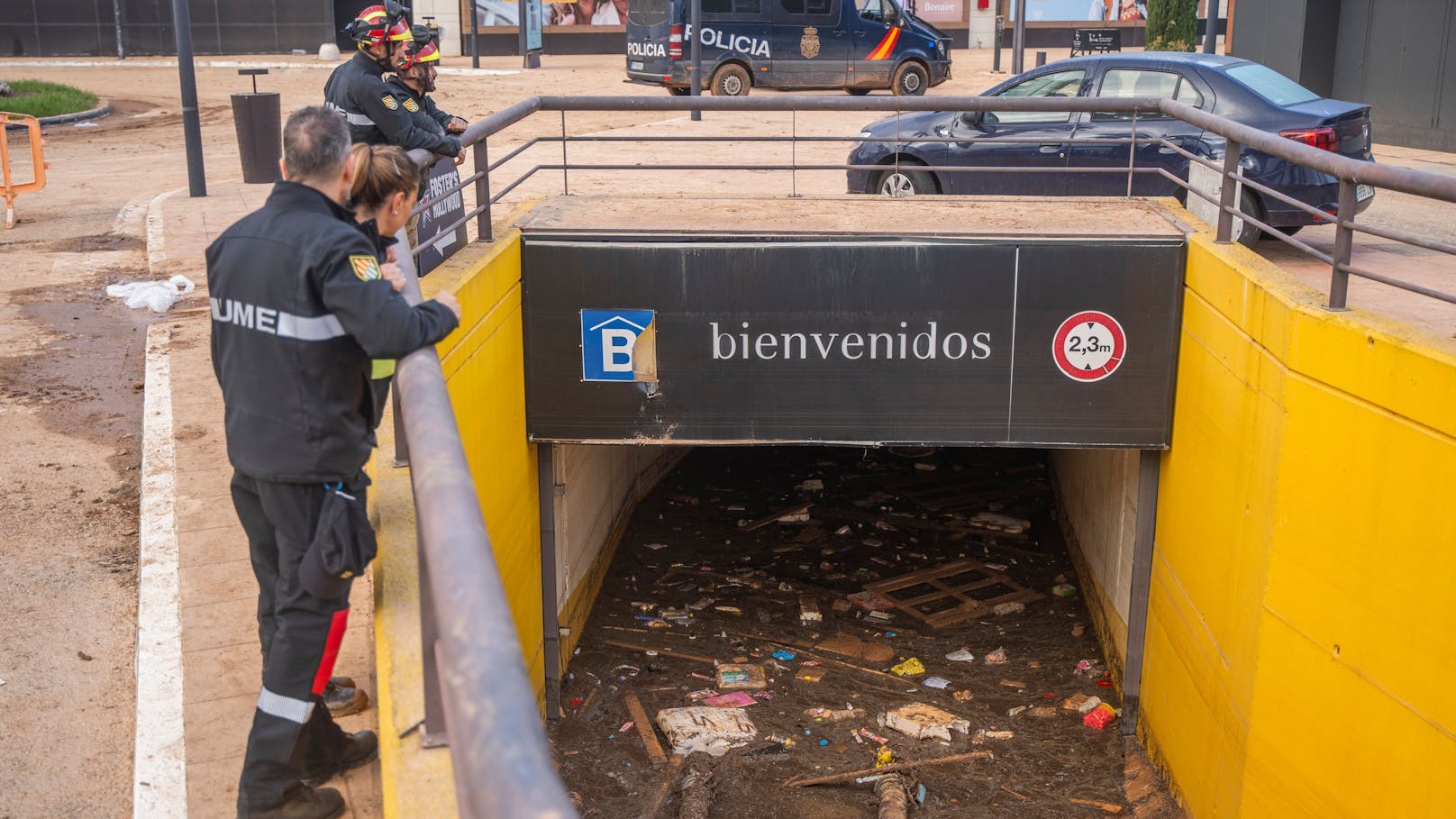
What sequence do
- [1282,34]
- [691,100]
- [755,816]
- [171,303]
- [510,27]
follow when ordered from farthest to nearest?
[510,27], [1282,34], [171,303], [691,100], [755,816]

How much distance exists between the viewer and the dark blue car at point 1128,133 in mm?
10023

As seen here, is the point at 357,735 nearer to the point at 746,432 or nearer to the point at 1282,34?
the point at 746,432

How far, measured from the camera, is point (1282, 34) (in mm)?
21438

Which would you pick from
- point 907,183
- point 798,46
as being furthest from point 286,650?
point 798,46

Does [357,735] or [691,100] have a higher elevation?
[691,100]

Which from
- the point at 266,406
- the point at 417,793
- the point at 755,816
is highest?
the point at 266,406

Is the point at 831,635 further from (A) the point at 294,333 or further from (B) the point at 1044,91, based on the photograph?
(A) the point at 294,333

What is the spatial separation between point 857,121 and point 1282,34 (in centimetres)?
713

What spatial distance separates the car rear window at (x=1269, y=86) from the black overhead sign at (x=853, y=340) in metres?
3.39

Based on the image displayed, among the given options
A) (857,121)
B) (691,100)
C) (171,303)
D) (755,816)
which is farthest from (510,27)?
(755,816)

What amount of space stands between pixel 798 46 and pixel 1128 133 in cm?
1423

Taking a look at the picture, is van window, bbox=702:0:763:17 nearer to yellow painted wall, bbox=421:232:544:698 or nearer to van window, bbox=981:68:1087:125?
van window, bbox=981:68:1087:125

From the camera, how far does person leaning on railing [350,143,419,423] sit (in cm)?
404

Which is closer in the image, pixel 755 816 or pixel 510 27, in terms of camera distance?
pixel 755 816
